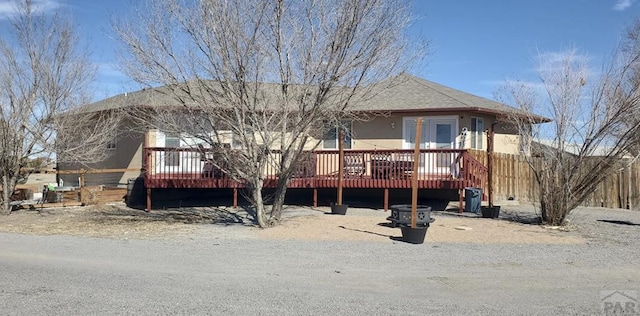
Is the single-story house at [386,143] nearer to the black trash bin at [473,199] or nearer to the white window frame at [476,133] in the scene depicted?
the white window frame at [476,133]

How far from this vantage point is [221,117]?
1210cm

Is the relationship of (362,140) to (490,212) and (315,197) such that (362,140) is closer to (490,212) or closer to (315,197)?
(315,197)

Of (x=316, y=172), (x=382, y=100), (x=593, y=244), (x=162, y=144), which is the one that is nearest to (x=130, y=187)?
(x=162, y=144)

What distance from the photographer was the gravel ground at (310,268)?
608cm

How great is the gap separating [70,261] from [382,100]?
12.8 metres

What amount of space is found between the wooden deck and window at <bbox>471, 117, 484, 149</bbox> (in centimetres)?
205

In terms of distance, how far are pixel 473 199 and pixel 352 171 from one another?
368cm

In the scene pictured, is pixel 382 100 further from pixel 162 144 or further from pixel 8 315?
pixel 8 315

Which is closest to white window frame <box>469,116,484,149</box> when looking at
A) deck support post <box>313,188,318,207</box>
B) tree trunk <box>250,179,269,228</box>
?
deck support post <box>313,188,318,207</box>

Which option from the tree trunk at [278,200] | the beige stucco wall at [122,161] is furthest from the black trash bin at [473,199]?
the beige stucco wall at [122,161]

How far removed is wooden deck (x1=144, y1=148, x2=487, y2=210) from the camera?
16.1m

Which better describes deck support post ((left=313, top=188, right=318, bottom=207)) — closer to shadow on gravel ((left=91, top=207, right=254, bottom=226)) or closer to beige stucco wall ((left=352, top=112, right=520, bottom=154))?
shadow on gravel ((left=91, top=207, right=254, bottom=226))

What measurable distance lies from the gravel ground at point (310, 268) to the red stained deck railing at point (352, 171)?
2267 millimetres

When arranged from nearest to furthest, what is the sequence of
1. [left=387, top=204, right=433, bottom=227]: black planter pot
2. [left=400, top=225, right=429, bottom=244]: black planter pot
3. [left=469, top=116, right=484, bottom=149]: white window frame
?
1. [left=400, top=225, right=429, bottom=244]: black planter pot
2. [left=387, top=204, right=433, bottom=227]: black planter pot
3. [left=469, top=116, right=484, bottom=149]: white window frame
